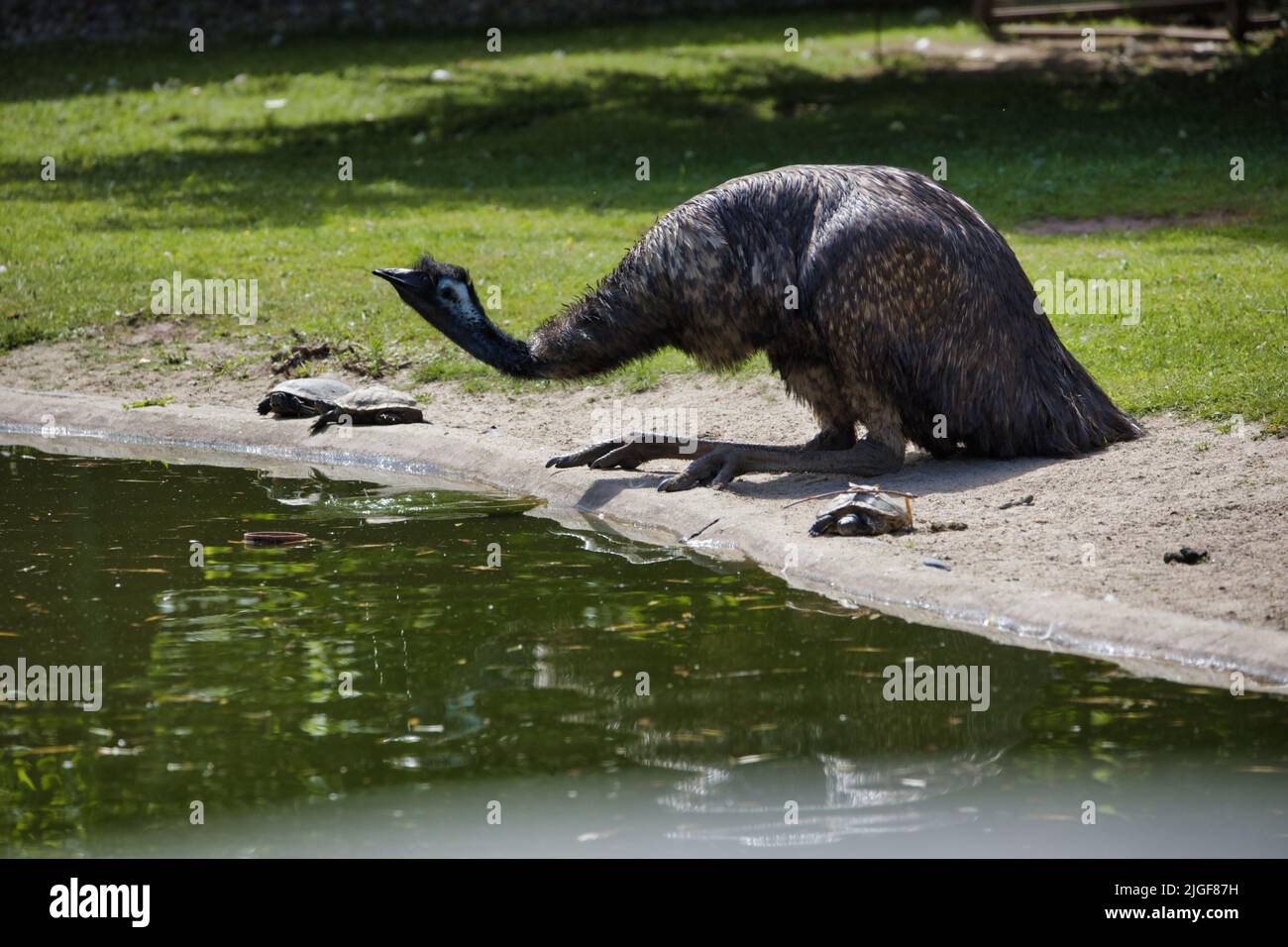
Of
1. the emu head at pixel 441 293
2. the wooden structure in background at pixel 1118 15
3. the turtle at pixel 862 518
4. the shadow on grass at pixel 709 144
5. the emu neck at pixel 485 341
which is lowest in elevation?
the turtle at pixel 862 518

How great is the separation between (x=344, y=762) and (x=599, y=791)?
2.66 feet

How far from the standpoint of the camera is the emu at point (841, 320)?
8273mm

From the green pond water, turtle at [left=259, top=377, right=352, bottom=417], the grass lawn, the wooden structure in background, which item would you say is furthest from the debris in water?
the wooden structure in background

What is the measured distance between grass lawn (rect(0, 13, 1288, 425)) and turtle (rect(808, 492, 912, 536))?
2402 millimetres

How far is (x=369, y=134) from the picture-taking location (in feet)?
68.9

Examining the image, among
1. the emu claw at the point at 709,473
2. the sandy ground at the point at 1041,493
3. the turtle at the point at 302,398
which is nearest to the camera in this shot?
the sandy ground at the point at 1041,493

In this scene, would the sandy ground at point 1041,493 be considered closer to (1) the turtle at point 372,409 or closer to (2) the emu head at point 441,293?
(1) the turtle at point 372,409

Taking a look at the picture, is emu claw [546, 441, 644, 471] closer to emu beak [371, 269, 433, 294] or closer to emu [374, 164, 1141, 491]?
emu [374, 164, 1141, 491]

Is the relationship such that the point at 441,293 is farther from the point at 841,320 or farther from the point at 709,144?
the point at 709,144

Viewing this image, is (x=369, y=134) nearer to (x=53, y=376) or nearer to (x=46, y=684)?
(x=53, y=376)

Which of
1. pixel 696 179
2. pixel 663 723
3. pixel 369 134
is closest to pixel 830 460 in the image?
pixel 663 723

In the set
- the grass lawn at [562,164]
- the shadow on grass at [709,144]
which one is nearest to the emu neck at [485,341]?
the grass lawn at [562,164]

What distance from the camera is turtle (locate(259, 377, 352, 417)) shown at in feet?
34.2

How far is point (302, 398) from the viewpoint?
10445 millimetres
